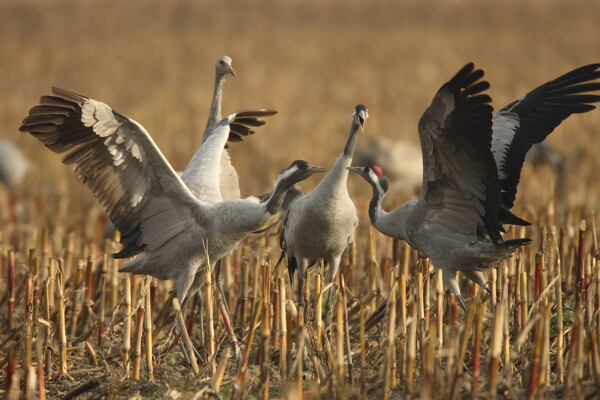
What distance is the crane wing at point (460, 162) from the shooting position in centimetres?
405

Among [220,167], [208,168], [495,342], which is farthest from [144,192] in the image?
[495,342]

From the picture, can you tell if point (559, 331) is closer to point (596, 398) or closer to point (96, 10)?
point (596, 398)

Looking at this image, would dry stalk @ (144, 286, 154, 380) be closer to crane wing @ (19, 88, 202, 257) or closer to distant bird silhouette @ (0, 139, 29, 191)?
crane wing @ (19, 88, 202, 257)

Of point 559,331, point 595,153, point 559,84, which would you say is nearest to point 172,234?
point 559,331

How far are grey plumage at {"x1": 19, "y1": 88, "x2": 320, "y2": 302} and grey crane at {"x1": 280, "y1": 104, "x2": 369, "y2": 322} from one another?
20 cm

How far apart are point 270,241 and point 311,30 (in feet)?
55.4

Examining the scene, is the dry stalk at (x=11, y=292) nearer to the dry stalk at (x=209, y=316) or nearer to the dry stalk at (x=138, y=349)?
the dry stalk at (x=138, y=349)

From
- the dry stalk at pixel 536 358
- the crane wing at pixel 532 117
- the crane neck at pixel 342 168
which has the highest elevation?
the crane wing at pixel 532 117

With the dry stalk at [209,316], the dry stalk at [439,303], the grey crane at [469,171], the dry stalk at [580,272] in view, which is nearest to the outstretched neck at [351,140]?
the grey crane at [469,171]

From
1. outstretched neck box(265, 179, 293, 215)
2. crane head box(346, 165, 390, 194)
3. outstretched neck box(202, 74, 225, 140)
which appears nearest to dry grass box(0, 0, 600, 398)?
crane head box(346, 165, 390, 194)

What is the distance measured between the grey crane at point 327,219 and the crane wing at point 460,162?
0.46 m

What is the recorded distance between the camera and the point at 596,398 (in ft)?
Result: 10.7

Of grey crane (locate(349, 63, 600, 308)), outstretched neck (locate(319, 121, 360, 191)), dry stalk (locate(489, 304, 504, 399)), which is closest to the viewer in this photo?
dry stalk (locate(489, 304, 504, 399))

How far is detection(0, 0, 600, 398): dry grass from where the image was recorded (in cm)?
374
